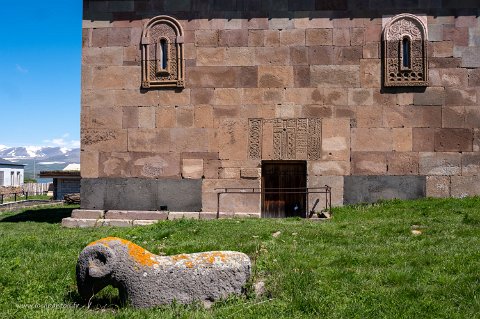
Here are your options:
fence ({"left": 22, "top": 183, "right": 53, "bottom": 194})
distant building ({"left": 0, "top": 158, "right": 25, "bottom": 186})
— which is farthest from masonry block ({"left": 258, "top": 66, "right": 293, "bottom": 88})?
distant building ({"left": 0, "top": 158, "right": 25, "bottom": 186})

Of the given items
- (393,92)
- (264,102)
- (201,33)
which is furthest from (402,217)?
(201,33)

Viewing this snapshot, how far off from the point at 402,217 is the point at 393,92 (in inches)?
156

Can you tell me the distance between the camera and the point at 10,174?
54.5 meters

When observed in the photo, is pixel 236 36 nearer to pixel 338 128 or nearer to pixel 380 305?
pixel 338 128

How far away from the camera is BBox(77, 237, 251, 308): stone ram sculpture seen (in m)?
5.72

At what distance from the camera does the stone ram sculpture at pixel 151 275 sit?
18.8 ft

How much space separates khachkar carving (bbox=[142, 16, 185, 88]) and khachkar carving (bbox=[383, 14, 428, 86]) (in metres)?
5.98

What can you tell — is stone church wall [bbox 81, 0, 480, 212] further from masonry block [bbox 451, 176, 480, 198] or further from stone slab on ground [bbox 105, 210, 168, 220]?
stone slab on ground [bbox 105, 210, 168, 220]

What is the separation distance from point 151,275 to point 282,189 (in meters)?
8.96

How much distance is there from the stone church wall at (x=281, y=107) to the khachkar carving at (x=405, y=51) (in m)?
0.21

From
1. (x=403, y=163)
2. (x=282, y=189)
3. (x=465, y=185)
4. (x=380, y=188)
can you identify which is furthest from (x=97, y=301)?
(x=465, y=185)

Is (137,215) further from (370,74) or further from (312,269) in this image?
(312,269)

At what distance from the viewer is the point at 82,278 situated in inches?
230

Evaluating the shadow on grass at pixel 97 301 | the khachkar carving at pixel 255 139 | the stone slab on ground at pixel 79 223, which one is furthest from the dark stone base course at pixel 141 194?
the shadow on grass at pixel 97 301
